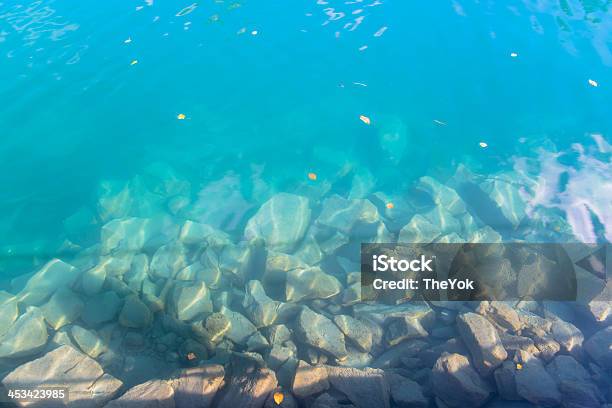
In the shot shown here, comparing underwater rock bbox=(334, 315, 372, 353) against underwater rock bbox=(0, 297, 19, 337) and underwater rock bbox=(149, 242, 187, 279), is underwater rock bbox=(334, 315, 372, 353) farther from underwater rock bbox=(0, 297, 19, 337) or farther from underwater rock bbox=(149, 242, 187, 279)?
underwater rock bbox=(0, 297, 19, 337)

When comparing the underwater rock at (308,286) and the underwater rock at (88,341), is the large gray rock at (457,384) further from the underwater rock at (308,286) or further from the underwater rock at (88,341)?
the underwater rock at (88,341)

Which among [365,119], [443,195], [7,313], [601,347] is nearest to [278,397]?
[601,347]

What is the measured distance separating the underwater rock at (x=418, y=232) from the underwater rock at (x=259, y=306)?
7.54ft

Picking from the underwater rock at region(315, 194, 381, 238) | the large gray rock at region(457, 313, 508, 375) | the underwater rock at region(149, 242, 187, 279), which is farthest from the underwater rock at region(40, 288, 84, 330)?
the large gray rock at region(457, 313, 508, 375)

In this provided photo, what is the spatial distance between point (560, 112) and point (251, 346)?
899cm

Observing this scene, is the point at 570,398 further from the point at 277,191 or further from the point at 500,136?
the point at 500,136

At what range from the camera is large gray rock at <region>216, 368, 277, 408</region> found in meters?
3.91

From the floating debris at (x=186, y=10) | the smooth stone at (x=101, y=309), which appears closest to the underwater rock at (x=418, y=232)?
the smooth stone at (x=101, y=309)

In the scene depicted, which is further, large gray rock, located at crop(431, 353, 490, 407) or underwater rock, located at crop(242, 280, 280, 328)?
underwater rock, located at crop(242, 280, 280, 328)

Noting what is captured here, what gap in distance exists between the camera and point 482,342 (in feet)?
14.4

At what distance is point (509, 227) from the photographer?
6883 mm

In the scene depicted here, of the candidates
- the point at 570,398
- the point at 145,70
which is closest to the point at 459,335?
the point at 570,398

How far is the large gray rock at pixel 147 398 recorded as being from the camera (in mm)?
3932

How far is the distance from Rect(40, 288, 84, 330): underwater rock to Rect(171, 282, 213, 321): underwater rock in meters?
1.33
